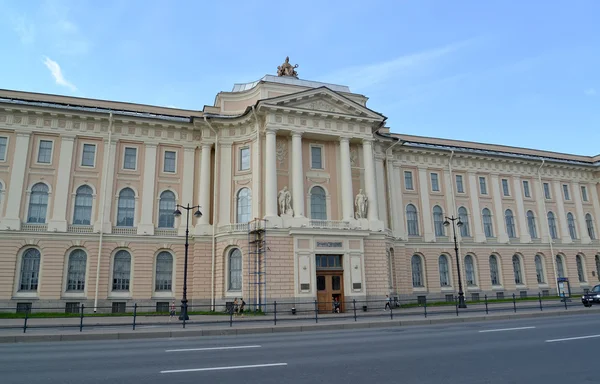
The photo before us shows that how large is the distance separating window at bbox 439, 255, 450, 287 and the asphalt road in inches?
1080

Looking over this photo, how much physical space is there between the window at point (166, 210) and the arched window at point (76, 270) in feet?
19.7

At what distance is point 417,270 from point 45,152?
3410cm

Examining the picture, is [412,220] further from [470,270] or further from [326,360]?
[326,360]

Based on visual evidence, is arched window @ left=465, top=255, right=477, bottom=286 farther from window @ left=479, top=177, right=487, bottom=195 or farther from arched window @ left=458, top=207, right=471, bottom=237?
window @ left=479, top=177, right=487, bottom=195

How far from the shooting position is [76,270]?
30.8m

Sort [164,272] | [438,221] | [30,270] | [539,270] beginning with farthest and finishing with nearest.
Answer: [539,270] → [438,221] → [164,272] → [30,270]

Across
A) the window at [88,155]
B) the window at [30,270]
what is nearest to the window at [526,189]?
the window at [88,155]

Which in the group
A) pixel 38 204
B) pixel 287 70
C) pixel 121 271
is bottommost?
pixel 121 271

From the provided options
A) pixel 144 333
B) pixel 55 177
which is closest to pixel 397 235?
pixel 144 333

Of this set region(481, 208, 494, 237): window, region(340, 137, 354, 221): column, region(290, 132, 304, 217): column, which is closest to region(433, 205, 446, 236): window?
→ region(481, 208, 494, 237): window

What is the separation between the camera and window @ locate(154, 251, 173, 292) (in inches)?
1277

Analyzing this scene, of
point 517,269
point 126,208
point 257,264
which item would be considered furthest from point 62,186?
point 517,269

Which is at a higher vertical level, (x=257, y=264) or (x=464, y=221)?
(x=464, y=221)

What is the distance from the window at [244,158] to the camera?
33625 mm
